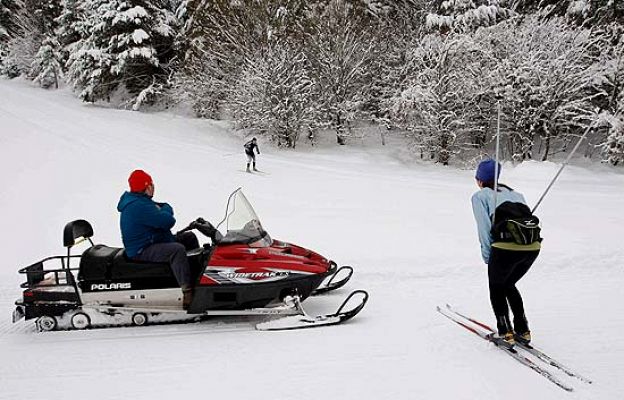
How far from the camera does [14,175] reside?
12.6 meters

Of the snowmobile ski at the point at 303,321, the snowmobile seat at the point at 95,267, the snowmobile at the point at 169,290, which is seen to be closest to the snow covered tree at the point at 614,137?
the snowmobile ski at the point at 303,321

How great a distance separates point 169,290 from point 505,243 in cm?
307

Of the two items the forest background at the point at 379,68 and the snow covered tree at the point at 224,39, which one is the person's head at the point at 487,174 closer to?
the forest background at the point at 379,68

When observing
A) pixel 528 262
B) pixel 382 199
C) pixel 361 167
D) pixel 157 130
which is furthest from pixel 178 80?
pixel 528 262

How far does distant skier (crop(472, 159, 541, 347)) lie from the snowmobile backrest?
3707 mm

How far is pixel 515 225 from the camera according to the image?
11.8 feet

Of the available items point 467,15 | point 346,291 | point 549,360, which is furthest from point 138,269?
point 467,15

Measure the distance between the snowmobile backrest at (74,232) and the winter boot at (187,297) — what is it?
3.82 ft

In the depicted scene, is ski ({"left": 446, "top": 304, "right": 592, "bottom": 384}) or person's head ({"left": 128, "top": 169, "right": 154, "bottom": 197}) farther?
person's head ({"left": 128, "top": 169, "right": 154, "bottom": 197})

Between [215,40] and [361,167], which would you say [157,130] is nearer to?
[215,40]

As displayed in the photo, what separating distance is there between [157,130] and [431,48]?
1207cm

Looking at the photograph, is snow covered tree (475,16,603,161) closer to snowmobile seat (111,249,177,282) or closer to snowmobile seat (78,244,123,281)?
snowmobile seat (111,249,177,282)

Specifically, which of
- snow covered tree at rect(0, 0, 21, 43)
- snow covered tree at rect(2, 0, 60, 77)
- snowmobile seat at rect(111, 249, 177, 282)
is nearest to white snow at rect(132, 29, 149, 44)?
snow covered tree at rect(2, 0, 60, 77)

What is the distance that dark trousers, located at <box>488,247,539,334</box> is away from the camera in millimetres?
3668
